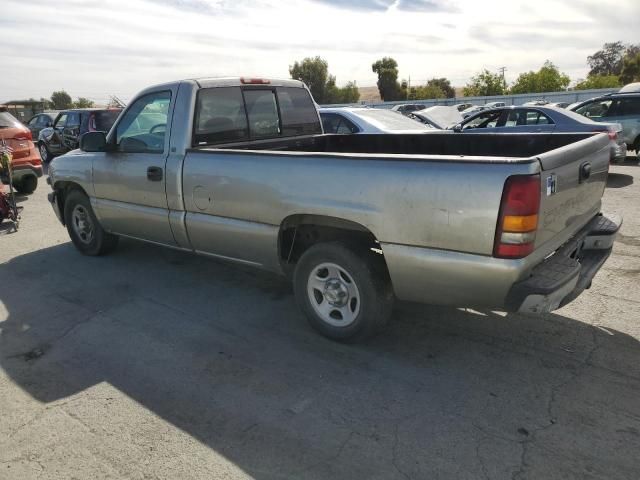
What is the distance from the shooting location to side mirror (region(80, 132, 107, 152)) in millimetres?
5016

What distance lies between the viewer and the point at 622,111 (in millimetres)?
12570

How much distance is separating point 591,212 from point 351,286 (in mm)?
1918

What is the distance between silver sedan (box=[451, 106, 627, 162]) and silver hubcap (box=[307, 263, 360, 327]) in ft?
23.1

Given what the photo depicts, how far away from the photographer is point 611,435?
2.67m

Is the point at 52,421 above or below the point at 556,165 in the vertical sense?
below

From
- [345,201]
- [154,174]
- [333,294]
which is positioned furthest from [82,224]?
[345,201]

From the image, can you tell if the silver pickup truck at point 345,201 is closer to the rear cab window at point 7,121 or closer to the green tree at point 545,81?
the rear cab window at point 7,121

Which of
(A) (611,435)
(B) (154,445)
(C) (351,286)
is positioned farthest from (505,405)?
(B) (154,445)

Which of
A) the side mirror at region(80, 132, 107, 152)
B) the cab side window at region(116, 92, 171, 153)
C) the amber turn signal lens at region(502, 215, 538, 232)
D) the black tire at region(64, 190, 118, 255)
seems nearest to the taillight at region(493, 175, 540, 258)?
the amber turn signal lens at region(502, 215, 538, 232)

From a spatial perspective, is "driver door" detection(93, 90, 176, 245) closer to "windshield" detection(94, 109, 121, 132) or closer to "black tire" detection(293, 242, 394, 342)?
"black tire" detection(293, 242, 394, 342)

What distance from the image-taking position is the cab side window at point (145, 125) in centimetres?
467

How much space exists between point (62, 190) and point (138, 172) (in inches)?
80.4

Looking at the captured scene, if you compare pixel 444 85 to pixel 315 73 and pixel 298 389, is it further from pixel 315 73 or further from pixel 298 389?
pixel 298 389

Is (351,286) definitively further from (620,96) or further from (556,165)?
(620,96)
